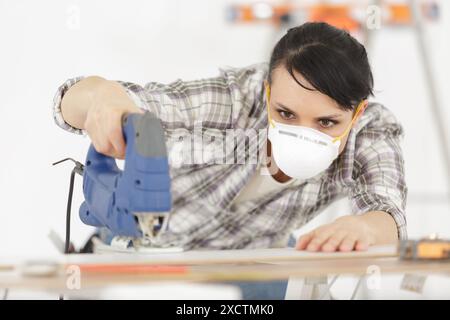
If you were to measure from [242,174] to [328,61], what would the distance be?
0.34m

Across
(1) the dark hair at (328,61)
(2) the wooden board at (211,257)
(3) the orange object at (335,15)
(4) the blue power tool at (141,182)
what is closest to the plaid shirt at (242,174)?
(1) the dark hair at (328,61)

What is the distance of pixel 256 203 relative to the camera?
1.60 m

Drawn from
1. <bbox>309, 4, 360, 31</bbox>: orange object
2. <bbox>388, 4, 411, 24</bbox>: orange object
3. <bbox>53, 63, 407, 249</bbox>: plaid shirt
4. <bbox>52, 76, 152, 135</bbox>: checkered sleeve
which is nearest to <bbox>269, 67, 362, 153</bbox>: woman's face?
<bbox>53, 63, 407, 249</bbox>: plaid shirt

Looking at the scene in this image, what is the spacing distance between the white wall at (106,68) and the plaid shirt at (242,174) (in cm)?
57

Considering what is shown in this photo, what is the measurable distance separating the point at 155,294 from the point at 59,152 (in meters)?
0.93

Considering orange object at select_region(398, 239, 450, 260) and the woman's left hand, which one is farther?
the woman's left hand

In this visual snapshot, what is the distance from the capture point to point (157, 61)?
286 centimetres

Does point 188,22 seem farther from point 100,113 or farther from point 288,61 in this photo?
point 100,113

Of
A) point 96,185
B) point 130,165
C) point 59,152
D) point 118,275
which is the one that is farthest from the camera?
point 59,152

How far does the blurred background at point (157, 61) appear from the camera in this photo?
→ 2.53 m

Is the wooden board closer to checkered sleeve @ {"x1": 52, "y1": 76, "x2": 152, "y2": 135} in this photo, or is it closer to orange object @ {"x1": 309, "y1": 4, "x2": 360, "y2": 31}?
checkered sleeve @ {"x1": 52, "y1": 76, "x2": 152, "y2": 135}

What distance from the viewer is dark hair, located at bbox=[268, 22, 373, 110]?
1311mm

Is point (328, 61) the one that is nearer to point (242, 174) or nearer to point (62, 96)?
point (242, 174)
